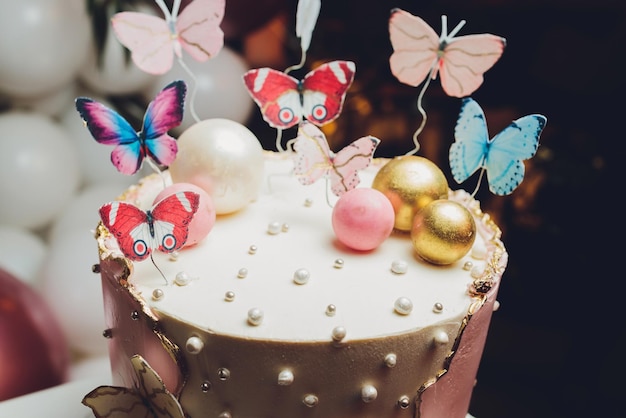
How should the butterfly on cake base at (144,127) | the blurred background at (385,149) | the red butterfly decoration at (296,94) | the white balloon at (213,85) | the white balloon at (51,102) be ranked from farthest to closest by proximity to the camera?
the white balloon at (213,85), the white balloon at (51,102), the blurred background at (385,149), the red butterfly decoration at (296,94), the butterfly on cake base at (144,127)

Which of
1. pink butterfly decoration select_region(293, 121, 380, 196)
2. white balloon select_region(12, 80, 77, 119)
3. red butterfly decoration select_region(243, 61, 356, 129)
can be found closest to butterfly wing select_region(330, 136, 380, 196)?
pink butterfly decoration select_region(293, 121, 380, 196)

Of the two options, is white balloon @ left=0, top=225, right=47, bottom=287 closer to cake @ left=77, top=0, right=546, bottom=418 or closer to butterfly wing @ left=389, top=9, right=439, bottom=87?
cake @ left=77, top=0, right=546, bottom=418

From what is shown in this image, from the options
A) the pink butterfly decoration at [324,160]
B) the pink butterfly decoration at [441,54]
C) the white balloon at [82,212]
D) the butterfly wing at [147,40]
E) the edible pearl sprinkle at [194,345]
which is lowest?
the white balloon at [82,212]

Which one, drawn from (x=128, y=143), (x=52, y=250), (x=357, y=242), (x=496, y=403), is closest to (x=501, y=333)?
(x=496, y=403)

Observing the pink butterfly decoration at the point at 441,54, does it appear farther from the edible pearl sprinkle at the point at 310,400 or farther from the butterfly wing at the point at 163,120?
the edible pearl sprinkle at the point at 310,400

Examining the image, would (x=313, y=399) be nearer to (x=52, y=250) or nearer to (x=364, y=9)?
(x=52, y=250)

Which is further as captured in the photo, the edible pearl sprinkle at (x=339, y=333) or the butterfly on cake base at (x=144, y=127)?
the butterfly on cake base at (x=144, y=127)

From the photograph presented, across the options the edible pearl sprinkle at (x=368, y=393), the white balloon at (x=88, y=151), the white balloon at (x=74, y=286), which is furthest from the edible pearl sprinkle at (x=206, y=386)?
the white balloon at (x=88, y=151)

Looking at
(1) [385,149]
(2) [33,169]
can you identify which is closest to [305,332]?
(2) [33,169]
